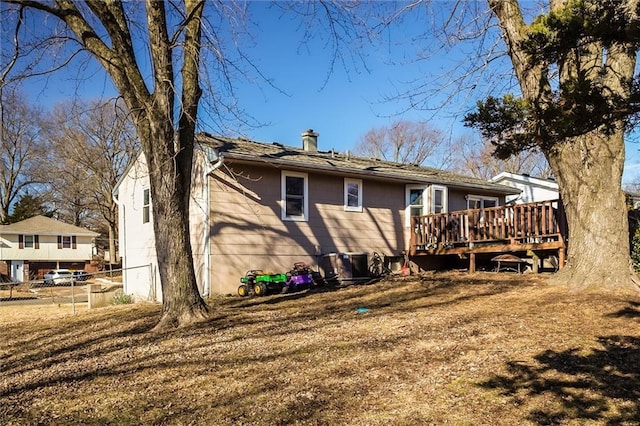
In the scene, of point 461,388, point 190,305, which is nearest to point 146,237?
point 190,305

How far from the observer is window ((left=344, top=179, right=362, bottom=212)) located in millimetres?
14117

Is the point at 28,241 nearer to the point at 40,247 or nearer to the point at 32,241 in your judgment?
the point at 32,241

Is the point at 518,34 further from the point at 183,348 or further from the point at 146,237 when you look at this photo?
the point at 146,237

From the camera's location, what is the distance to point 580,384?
402 centimetres

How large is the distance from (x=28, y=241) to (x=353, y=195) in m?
30.3

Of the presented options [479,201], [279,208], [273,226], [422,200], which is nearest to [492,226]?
[422,200]

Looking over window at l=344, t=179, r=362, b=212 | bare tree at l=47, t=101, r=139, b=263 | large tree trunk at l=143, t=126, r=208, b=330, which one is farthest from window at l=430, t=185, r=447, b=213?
bare tree at l=47, t=101, r=139, b=263

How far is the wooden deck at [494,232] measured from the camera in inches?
455

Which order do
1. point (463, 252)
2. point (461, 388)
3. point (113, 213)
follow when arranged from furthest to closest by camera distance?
point (113, 213) → point (463, 252) → point (461, 388)

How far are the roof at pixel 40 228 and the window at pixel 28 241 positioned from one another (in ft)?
1.97

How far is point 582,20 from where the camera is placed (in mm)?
3279

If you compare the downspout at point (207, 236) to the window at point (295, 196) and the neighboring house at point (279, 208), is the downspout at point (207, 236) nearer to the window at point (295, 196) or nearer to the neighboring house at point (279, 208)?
the neighboring house at point (279, 208)

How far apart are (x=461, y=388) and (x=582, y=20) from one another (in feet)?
9.67

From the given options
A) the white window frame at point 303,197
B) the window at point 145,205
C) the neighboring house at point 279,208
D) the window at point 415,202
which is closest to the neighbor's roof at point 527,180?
the neighboring house at point 279,208
